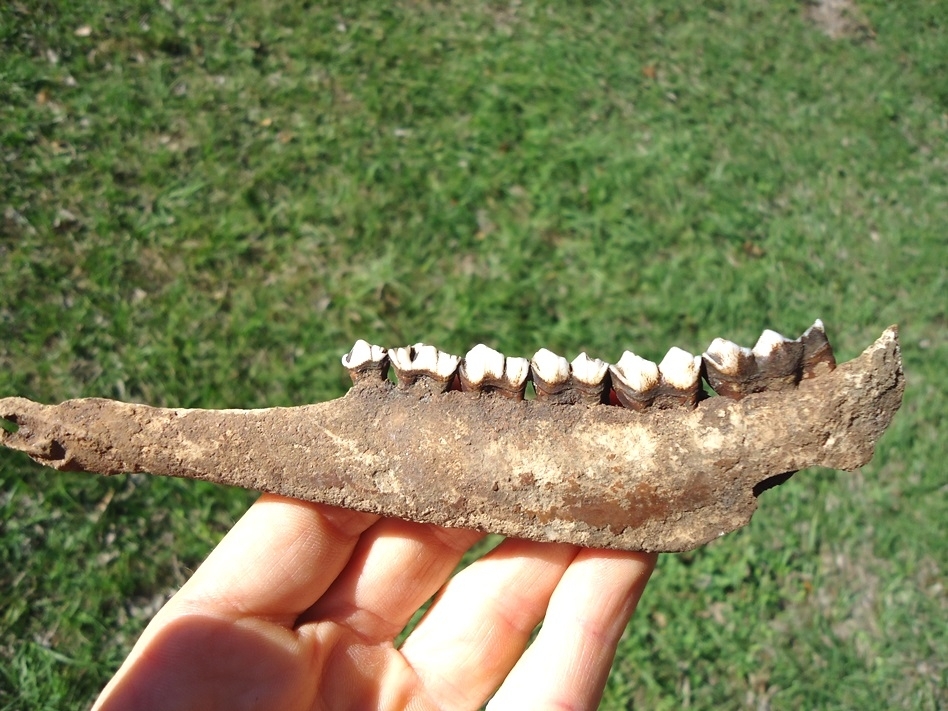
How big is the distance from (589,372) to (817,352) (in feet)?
2.75

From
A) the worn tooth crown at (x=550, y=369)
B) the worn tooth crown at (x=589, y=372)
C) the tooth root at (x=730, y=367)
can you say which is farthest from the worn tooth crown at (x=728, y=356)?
the worn tooth crown at (x=550, y=369)

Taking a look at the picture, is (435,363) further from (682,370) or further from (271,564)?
(271,564)

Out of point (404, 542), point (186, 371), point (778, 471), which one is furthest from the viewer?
point (186, 371)

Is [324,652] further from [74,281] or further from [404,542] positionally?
[74,281]

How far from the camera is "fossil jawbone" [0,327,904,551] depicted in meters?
2.81

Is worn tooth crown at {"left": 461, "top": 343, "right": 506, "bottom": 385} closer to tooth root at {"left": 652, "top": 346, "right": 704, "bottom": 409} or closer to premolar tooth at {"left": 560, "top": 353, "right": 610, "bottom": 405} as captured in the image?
premolar tooth at {"left": 560, "top": 353, "right": 610, "bottom": 405}

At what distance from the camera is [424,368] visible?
9.52ft

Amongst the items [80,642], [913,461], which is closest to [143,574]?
[80,642]

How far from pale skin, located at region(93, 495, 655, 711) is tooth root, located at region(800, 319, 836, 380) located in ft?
3.35

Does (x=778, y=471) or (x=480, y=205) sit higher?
(x=778, y=471)

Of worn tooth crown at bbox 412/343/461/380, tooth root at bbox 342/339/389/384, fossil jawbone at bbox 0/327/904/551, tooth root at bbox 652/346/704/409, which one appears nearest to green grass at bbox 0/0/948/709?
fossil jawbone at bbox 0/327/904/551

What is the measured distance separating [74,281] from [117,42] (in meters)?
1.97

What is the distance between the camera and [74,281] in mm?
4699

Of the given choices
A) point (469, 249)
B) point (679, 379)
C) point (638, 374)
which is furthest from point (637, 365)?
point (469, 249)
